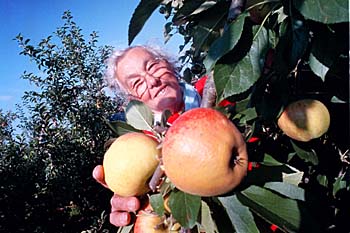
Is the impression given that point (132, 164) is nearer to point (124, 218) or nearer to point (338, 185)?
point (124, 218)

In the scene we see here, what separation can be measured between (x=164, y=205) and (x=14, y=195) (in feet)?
12.1

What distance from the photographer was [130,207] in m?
0.66

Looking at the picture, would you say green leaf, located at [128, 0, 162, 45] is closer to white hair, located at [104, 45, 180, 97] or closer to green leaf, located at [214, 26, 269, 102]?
green leaf, located at [214, 26, 269, 102]

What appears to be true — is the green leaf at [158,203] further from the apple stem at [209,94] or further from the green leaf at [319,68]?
the green leaf at [319,68]

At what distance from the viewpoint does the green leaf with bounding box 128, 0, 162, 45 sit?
61cm

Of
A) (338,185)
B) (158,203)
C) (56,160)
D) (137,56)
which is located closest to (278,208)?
(158,203)

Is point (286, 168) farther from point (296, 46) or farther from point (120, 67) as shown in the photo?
point (120, 67)

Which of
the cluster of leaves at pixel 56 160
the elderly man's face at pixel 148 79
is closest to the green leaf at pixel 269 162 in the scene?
the elderly man's face at pixel 148 79

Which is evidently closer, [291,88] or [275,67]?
[275,67]

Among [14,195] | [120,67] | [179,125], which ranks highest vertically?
[120,67]

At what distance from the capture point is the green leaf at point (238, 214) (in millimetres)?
508

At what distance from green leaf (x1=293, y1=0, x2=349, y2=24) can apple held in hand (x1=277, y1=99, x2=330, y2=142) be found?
22cm

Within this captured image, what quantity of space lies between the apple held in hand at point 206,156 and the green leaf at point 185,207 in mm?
22

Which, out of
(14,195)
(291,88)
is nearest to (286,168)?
(291,88)
